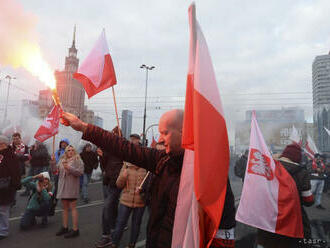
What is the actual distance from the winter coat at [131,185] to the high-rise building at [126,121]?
33.1 m

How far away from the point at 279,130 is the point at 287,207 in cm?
5394

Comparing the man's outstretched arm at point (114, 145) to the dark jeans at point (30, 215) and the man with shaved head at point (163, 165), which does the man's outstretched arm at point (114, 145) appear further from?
the dark jeans at point (30, 215)

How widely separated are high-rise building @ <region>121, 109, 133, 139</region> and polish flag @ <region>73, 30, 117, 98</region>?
1308 inches

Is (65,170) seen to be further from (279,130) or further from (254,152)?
(279,130)

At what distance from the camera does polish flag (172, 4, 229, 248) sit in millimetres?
1522

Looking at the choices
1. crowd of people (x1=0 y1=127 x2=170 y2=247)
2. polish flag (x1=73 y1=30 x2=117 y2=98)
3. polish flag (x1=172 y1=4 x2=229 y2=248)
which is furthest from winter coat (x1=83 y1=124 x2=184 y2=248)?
polish flag (x1=73 y1=30 x2=117 y2=98)

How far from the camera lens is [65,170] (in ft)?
17.2

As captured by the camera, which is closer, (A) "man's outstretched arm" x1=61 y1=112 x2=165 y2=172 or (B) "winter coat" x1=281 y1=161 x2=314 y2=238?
(A) "man's outstretched arm" x1=61 y1=112 x2=165 y2=172

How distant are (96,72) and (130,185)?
193cm

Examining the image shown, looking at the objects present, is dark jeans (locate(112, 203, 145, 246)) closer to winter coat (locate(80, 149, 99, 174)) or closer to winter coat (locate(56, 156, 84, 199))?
winter coat (locate(56, 156, 84, 199))

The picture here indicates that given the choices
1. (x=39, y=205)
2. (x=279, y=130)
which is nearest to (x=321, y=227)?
(x=39, y=205)

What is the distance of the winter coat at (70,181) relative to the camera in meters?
5.05

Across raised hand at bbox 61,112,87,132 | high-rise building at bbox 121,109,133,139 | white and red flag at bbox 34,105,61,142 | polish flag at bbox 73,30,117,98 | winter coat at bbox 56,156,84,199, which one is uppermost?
high-rise building at bbox 121,109,133,139

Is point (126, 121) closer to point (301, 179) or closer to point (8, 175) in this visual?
point (8, 175)
